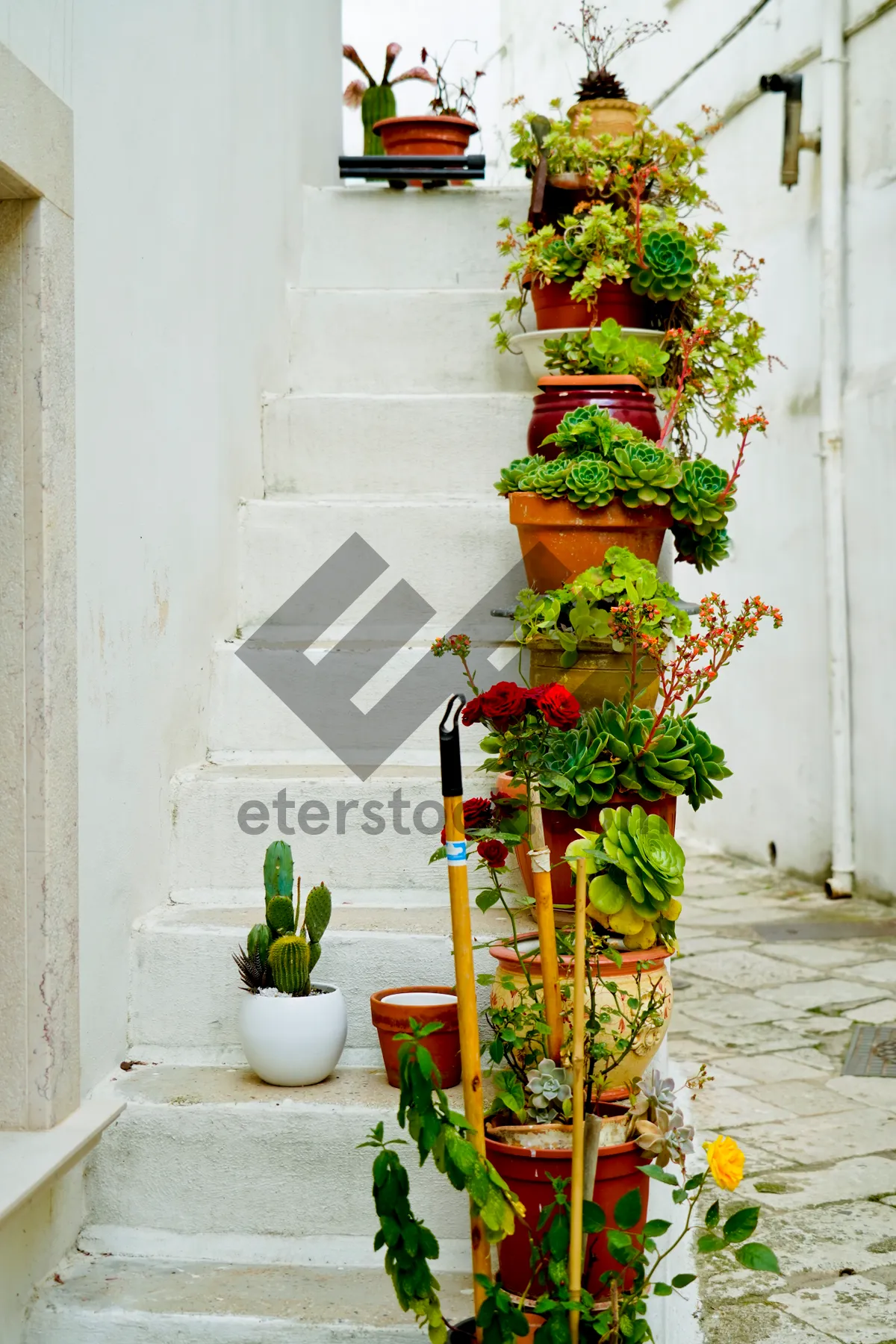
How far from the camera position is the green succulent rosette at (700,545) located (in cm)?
287

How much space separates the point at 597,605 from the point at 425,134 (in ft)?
9.21

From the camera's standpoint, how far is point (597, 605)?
2711 millimetres

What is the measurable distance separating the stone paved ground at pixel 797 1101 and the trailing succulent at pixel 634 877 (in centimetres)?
73

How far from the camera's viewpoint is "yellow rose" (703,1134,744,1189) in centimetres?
159

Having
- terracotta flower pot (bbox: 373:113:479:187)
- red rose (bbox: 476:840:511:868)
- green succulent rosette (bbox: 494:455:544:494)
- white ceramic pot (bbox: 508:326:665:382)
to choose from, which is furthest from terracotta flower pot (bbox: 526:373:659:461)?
terracotta flower pot (bbox: 373:113:479:187)

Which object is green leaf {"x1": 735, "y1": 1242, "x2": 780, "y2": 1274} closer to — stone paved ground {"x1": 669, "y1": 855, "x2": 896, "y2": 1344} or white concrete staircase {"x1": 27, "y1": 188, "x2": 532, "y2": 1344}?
white concrete staircase {"x1": 27, "y1": 188, "x2": 532, "y2": 1344}

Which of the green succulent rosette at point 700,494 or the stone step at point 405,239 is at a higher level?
the stone step at point 405,239

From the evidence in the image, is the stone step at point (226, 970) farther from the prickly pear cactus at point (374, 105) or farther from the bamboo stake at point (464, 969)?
the prickly pear cactus at point (374, 105)

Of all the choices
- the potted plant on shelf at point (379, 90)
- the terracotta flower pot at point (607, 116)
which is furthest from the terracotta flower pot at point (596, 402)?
the potted plant on shelf at point (379, 90)

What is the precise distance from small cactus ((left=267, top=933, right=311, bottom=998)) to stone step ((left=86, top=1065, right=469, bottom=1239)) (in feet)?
0.63

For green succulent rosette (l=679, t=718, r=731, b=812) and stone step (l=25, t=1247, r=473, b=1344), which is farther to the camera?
green succulent rosette (l=679, t=718, r=731, b=812)

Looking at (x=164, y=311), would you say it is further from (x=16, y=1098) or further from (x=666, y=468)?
(x=16, y=1098)

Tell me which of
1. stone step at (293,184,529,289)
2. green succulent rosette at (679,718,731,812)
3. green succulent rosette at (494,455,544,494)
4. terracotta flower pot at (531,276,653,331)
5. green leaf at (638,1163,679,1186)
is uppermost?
stone step at (293,184,529,289)

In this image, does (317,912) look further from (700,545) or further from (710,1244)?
(700,545)
